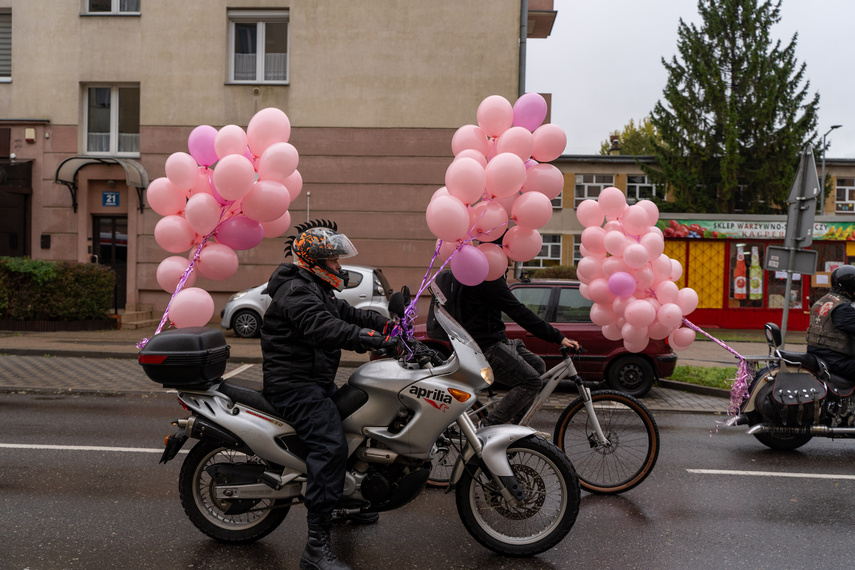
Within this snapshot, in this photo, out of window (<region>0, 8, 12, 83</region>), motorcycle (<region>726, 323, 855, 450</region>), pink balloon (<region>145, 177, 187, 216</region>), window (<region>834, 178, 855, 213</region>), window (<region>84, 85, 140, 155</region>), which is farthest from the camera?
window (<region>834, 178, 855, 213</region>)

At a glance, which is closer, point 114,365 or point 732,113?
point 114,365

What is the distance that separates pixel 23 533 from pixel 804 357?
245 inches

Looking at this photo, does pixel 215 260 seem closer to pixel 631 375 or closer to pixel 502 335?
pixel 502 335

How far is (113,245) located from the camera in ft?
62.8

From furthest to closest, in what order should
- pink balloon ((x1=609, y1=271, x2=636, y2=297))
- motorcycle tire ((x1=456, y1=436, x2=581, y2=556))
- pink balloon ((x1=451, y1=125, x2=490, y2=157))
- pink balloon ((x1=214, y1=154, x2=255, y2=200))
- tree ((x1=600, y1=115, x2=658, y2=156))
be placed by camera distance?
tree ((x1=600, y1=115, x2=658, y2=156)), pink balloon ((x1=609, y1=271, x2=636, y2=297)), pink balloon ((x1=451, y1=125, x2=490, y2=157)), pink balloon ((x1=214, y1=154, x2=255, y2=200)), motorcycle tire ((x1=456, y1=436, x2=581, y2=556))

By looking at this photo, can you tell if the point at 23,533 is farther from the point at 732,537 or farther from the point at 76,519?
the point at 732,537

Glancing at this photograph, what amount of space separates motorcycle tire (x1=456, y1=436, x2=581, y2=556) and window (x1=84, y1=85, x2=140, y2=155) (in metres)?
17.5

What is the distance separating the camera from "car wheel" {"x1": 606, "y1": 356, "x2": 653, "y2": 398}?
9.99 meters

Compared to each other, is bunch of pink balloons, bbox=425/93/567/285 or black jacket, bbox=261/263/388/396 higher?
bunch of pink balloons, bbox=425/93/567/285

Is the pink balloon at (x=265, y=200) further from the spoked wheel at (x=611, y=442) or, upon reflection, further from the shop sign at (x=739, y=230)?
the shop sign at (x=739, y=230)

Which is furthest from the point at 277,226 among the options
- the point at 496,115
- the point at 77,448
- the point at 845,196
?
the point at 845,196

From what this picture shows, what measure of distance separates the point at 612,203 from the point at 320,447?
3.70m

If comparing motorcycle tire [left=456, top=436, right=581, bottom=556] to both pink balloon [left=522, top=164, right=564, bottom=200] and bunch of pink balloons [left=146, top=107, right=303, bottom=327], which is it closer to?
pink balloon [left=522, top=164, right=564, bottom=200]

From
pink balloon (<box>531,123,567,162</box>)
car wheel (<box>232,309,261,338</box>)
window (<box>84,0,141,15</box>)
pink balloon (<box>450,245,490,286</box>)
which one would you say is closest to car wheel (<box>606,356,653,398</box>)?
pink balloon (<box>531,123,567,162</box>)
